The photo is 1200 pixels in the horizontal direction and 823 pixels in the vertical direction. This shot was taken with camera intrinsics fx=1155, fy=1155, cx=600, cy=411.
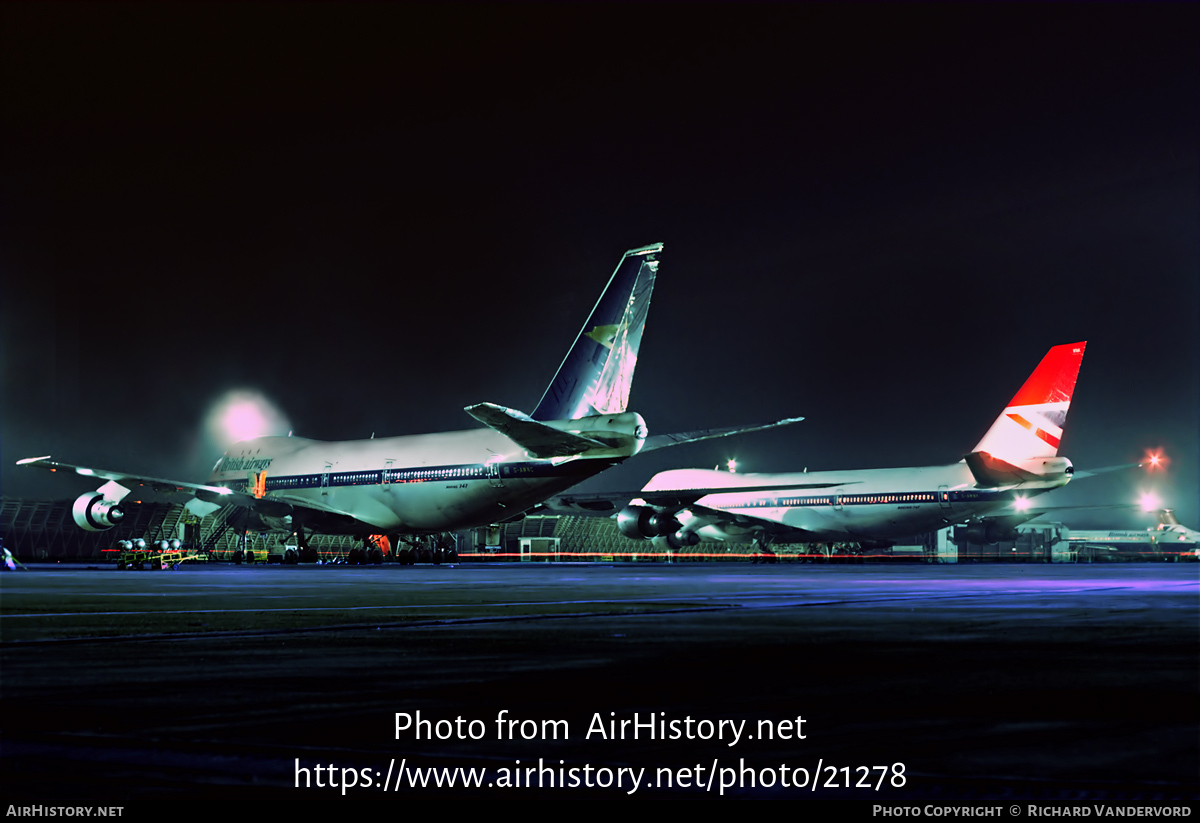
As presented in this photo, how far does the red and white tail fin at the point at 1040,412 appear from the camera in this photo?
61.4m

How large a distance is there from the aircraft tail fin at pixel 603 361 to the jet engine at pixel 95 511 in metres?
21.7

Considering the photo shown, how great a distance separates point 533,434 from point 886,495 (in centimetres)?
3815

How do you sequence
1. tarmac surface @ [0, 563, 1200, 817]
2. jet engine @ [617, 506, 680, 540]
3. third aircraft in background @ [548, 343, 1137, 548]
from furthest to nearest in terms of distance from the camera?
third aircraft in background @ [548, 343, 1137, 548] < jet engine @ [617, 506, 680, 540] < tarmac surface @ [0, 563, 1200, 817]

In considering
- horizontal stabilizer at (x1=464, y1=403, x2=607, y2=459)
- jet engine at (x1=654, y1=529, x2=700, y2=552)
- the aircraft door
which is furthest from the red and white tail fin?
horizontal stabilizer at (x1=464, y1=403, x2=607, y2=459)

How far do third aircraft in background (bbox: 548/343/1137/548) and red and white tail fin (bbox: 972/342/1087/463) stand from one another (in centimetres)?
5

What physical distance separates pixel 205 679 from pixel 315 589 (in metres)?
18.0

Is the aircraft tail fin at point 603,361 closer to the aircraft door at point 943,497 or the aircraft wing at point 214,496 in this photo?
the aircraft wing at point 214,496

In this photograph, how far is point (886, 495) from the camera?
236 ft

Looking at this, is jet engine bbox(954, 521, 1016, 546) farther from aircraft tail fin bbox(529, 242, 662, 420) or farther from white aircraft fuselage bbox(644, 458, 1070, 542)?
aircraft tail fin bbox(529, 242, 662, 420)

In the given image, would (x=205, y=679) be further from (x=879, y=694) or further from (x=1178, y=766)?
(x=1178, y=766)

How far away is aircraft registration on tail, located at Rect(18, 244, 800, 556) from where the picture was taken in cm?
3981

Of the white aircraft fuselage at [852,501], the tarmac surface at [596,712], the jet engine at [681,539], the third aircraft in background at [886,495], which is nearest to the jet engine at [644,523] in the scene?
the third aircraft in background at [886,495]

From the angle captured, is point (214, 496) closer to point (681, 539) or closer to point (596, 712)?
point (681, 539)


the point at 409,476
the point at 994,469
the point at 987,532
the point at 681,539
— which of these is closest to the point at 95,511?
the point at 409,476
